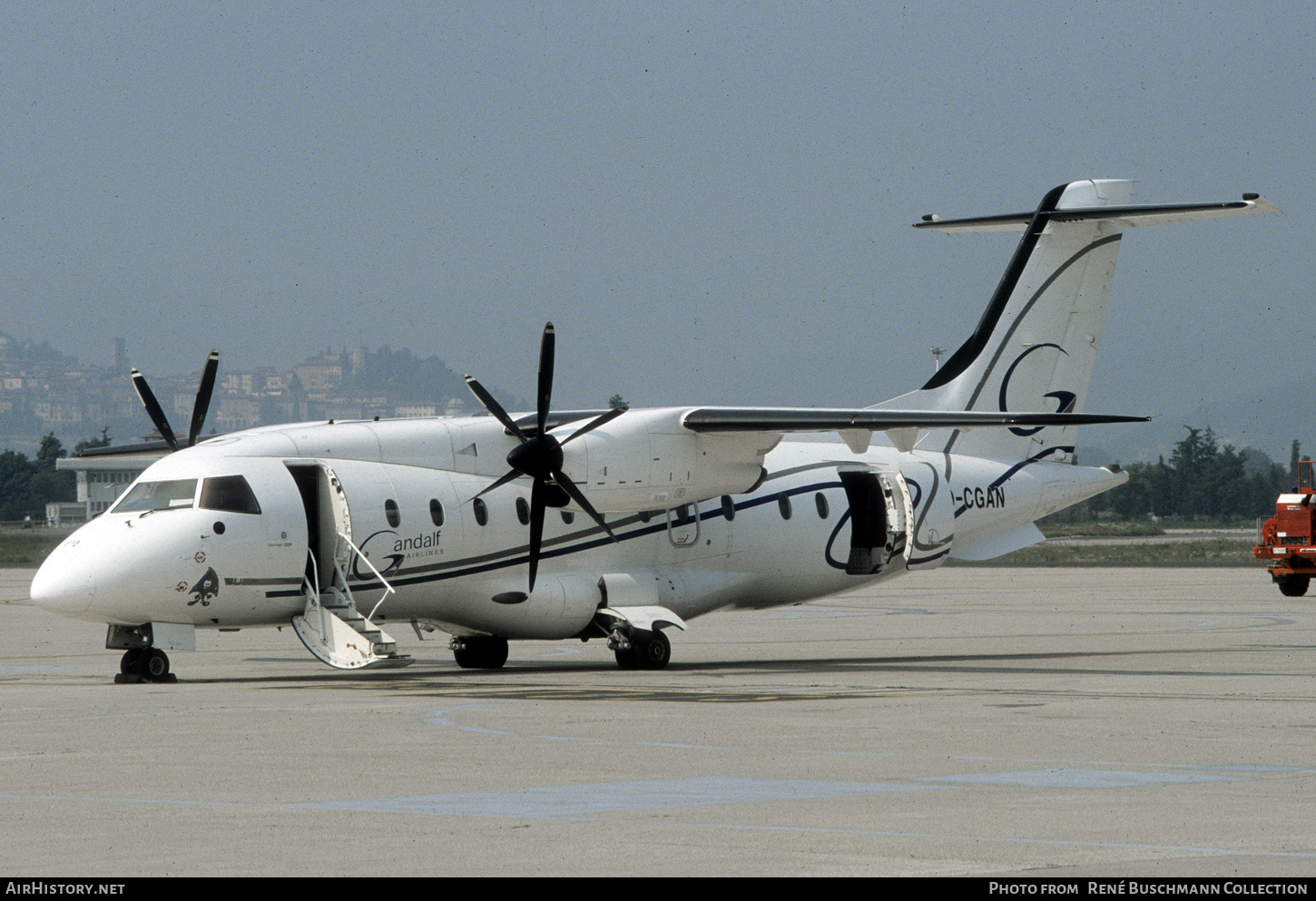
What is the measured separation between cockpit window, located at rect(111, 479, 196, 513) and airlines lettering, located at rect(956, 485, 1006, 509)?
13.2 m

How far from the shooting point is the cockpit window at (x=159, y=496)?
21.4m

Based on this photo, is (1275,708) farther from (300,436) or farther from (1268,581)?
(1268,581)

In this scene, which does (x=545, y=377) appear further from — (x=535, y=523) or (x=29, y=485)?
(x=29, y=485)

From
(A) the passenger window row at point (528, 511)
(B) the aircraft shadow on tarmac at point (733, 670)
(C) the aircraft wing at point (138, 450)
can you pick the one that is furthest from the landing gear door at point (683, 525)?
(C) the aircraft wing at point (138, 450)

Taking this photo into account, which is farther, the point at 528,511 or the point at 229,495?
the point at 528,511

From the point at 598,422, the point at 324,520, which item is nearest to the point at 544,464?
the point at 598,422

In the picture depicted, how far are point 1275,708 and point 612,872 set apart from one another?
10648 millimetres

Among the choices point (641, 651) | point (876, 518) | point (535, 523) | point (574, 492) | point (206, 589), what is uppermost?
point (574, 492)

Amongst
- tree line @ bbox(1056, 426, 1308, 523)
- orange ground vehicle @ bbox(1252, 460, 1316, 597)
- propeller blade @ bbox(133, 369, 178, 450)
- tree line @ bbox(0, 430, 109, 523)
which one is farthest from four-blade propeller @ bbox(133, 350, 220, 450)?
tree line @ bbox(1056, 426, 1308, 523)

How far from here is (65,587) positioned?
66.1 ft

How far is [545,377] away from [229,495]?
460 cm

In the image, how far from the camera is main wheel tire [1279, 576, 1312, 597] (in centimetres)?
4291

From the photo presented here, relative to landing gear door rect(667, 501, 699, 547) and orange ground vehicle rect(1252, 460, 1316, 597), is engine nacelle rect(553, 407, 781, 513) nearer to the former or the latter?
landing gear door rect(667, 501, 699, 547)

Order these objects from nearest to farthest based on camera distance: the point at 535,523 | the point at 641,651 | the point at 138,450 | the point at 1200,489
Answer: the point at 535,523 < the point at 641,651 < the point at 138,450 < the point at 1200,489
